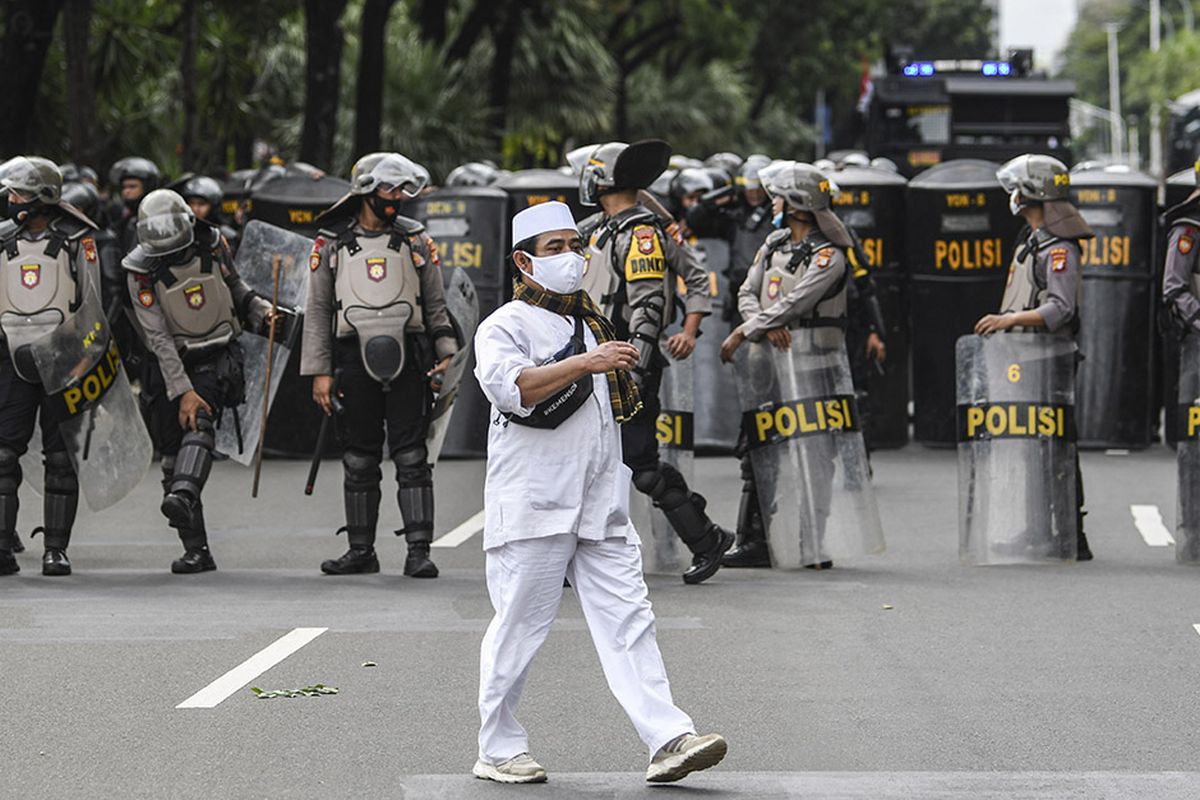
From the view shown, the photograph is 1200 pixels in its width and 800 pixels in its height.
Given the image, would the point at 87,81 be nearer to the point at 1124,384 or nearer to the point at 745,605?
the point at 1124,384

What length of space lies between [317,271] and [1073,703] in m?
4.40

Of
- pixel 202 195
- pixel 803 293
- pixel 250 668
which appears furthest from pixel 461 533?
pixel 250 668

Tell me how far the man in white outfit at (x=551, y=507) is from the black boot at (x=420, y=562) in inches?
158

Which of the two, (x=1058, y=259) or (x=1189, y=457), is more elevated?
(x=1058, y=259)

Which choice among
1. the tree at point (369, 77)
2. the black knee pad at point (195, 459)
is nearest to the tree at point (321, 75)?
the tree at point (369, 77)

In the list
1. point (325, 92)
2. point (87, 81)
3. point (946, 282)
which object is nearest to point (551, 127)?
point (325, 92)

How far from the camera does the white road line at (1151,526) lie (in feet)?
38.8

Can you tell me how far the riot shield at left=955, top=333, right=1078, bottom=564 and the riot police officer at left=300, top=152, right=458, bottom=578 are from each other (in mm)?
2522

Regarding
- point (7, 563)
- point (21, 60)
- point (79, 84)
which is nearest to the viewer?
point (7, 563)

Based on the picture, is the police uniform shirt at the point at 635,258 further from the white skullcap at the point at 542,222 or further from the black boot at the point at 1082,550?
the white skullcap at the point at 542,222

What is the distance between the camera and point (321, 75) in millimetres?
23391

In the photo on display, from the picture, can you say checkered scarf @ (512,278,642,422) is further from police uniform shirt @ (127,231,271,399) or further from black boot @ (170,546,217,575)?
black boot @ (170,546,217,575)

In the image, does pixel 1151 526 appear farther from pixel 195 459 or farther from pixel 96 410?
pixel 96 410

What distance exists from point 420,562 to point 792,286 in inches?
85.1
